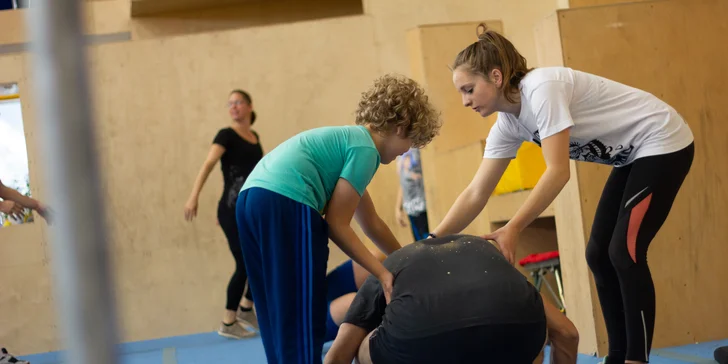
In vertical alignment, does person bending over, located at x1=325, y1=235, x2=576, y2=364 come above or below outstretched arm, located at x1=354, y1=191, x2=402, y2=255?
below

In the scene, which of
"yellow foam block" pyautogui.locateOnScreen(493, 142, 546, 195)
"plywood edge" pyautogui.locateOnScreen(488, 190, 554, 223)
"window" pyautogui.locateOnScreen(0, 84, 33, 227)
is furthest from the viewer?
"window" pyautogui.locateOnScreen(0, 84, 33, 227)

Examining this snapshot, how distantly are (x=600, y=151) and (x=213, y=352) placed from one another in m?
3.61

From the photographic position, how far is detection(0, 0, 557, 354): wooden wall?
23.2ft

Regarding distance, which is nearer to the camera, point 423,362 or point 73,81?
point 73,81

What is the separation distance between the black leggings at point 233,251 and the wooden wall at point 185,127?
1.40 m

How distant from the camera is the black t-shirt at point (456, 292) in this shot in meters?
1.98

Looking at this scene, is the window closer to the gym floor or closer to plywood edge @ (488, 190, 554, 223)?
the gym floor

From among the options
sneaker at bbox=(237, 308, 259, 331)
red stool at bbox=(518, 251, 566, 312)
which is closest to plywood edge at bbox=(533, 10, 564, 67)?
red stool at bbox=(518, 251, 566, 312)

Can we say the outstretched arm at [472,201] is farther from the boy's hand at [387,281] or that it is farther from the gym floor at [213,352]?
the gym floor at [213,352]

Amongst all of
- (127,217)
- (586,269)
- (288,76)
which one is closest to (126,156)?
(127,217)

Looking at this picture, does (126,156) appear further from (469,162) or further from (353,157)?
(353,157)

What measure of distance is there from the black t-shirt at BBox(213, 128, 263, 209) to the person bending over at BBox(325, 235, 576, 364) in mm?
3609

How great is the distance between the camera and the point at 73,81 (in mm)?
427

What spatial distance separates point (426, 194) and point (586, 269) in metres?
2.67
